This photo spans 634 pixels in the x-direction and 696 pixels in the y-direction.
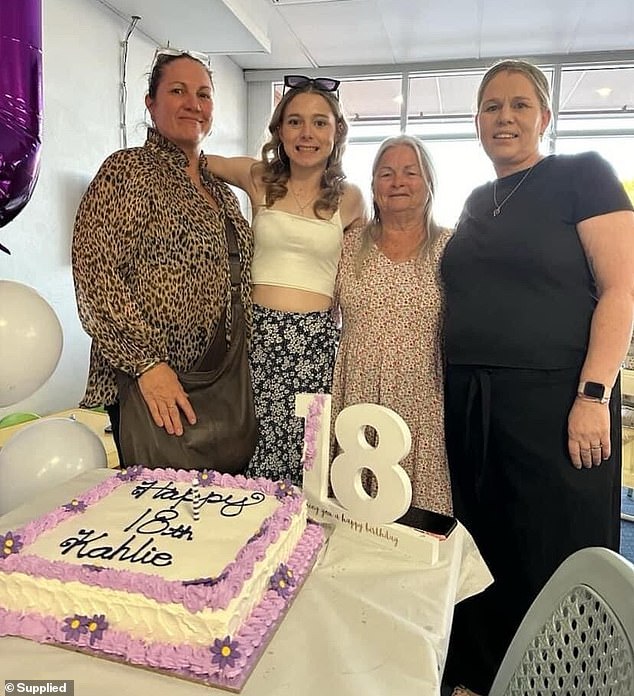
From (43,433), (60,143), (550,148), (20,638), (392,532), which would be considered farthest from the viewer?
(550,148)

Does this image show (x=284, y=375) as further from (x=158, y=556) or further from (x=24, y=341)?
(x=158, y=556)

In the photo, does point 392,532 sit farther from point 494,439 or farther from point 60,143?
point 60,143

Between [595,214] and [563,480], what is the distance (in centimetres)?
64

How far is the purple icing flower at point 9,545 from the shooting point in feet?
2.94

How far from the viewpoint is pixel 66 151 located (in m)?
3.53

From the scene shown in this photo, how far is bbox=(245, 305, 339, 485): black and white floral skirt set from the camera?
1708mm

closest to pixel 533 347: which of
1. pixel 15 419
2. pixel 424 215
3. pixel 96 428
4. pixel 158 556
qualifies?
pixel 424 215

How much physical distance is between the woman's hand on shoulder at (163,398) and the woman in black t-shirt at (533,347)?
0.72 m

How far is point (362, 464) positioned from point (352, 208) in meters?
0.95

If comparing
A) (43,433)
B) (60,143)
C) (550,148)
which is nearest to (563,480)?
(43,433)

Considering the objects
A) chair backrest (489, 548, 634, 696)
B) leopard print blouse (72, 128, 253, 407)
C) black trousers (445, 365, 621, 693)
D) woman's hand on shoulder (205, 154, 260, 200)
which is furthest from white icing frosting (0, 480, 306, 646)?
woman's hand on shoulder (205, 154, 260, 200)

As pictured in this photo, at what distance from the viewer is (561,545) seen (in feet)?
5.42

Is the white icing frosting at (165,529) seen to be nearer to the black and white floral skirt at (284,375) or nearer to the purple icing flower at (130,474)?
the purple icing flower at (130,474)

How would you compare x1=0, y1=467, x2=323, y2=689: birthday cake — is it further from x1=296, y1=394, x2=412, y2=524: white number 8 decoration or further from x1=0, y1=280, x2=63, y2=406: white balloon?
x1=0, y1=280, x2=63, y2=406: white balloon
